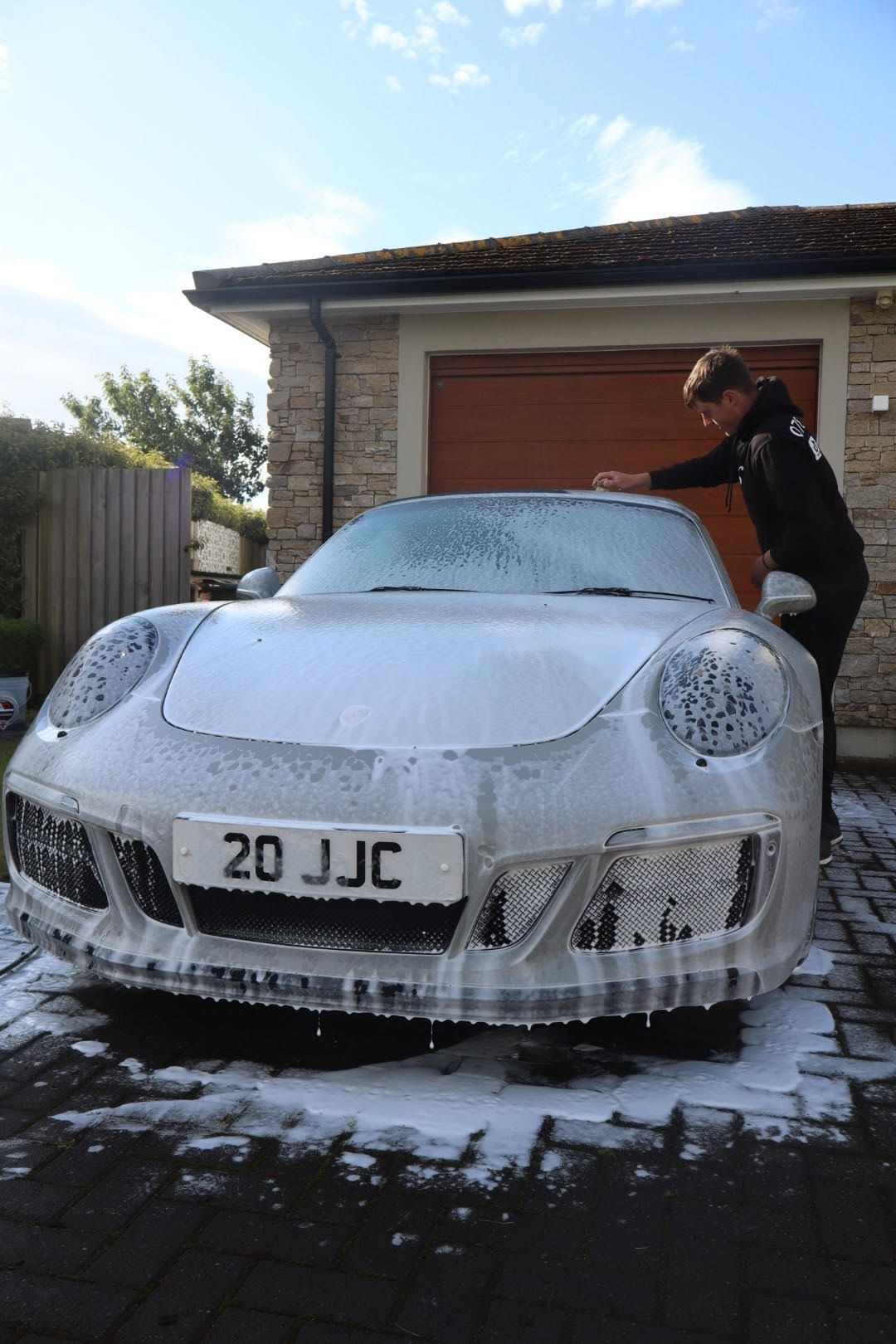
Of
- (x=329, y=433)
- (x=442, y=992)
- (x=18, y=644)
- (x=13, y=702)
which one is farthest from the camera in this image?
(x=18, y=644)

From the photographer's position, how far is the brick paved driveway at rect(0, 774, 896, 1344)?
4.39 ft

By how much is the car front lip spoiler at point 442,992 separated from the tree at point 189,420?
51143 mm

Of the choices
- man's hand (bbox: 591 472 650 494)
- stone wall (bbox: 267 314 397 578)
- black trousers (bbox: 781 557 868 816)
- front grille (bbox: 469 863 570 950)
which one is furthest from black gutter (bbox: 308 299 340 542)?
front grille (bbox: 469 863 570 950)

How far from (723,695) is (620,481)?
2.30 metres

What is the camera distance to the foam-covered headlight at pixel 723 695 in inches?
78.5

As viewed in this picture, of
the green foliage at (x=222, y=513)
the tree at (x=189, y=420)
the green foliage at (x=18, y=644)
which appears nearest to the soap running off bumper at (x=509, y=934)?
the green foliage at (x=18, y=644)

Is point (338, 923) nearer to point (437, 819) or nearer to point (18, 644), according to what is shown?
point (437, 819)

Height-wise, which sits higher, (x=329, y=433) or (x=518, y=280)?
(x=518, y=280)

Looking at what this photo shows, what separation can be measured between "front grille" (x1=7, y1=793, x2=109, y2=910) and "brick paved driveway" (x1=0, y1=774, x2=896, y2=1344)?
12.8 inches

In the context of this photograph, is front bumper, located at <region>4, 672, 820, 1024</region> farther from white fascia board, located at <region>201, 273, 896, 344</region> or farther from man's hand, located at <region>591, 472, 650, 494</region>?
white fascia board, located at <region>201, 273, 896, 344</region>

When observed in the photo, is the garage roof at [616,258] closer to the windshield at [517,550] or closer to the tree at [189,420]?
the windshield at [517,550]

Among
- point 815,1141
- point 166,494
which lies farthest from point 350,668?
point 166,494

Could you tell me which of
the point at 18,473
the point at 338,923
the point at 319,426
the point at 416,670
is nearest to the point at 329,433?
the point at 319,426

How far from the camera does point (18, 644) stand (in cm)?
798
